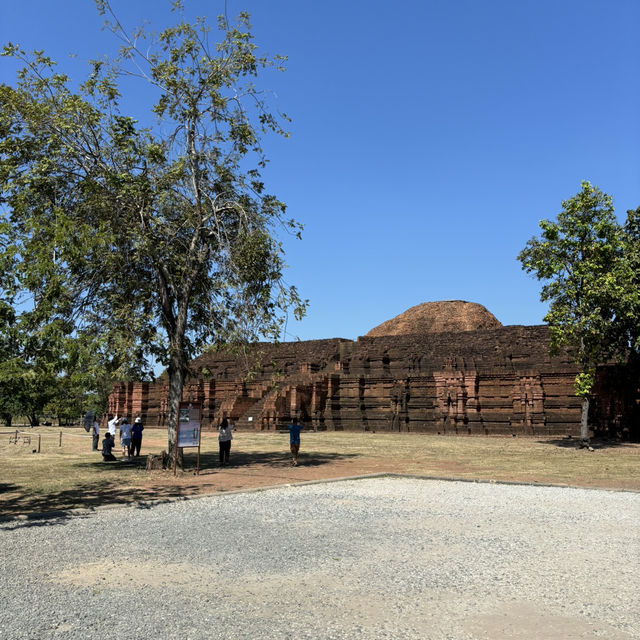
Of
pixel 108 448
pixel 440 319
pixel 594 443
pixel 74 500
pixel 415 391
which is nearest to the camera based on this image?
pixel 74 500

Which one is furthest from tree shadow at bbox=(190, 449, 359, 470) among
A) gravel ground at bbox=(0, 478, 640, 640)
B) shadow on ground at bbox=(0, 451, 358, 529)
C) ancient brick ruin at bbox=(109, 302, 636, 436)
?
gravel ground at bbox=(0, 478, 640, 640)

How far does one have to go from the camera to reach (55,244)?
11.1 metres

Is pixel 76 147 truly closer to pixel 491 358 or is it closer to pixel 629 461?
pixel 629 461

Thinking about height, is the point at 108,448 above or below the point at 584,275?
below

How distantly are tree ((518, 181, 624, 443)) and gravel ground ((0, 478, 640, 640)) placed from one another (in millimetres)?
Result: 17010

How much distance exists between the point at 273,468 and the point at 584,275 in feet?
56.0

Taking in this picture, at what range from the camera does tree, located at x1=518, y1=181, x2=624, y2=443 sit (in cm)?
2673

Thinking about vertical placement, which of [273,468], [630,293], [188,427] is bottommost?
[273,468]

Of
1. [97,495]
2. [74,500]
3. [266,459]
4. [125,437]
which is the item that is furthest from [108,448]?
[74,500]

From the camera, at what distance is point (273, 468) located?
18.6 m

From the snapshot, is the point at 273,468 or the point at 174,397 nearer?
the point at 174,397

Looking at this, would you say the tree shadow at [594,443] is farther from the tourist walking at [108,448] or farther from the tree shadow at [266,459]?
the tourist walking at [108,448]

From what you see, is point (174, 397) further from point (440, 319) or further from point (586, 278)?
point (440, 319)

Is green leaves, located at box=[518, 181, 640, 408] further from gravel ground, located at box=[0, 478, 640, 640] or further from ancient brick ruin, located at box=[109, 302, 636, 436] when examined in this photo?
gravel ground, located at box=[0, 478, 640, 640]
